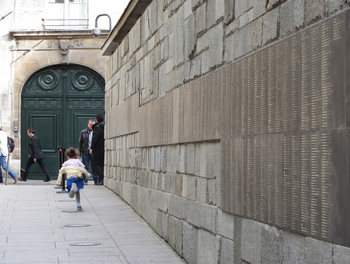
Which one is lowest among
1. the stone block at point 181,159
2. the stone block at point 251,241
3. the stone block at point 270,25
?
the stone block at point 251,241

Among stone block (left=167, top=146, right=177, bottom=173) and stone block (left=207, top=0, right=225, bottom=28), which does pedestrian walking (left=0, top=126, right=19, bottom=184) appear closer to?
stone block (left=167, top=146, right=177, bottom=173)

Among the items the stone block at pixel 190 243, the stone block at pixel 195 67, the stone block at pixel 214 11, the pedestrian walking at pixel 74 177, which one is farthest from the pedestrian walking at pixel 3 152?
the stone block at pixel 214 11

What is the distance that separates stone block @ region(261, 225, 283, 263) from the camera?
5301 millimetres

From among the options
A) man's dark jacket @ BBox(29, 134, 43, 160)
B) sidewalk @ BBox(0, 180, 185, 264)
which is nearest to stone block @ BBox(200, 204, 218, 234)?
sidewalk @ BBox(0, 180, 185, 264)

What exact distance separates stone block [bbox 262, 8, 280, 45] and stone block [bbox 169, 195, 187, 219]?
3.22 m

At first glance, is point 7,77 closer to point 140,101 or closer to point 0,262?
point 140,101

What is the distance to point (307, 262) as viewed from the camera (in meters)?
4.75

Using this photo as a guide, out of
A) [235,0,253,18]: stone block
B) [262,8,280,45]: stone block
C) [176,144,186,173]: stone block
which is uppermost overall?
[235,0,253,18]: stone block

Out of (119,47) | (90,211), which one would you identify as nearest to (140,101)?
(90,211)

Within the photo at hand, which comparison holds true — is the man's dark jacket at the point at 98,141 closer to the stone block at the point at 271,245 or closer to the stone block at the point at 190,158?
the stone block at the point at 190,158

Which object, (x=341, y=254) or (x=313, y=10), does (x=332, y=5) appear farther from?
(x=341, y=254)

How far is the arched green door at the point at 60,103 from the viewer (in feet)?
84.8

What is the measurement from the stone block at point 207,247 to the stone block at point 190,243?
21cm

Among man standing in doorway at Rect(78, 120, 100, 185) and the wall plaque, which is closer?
the wall plaque
